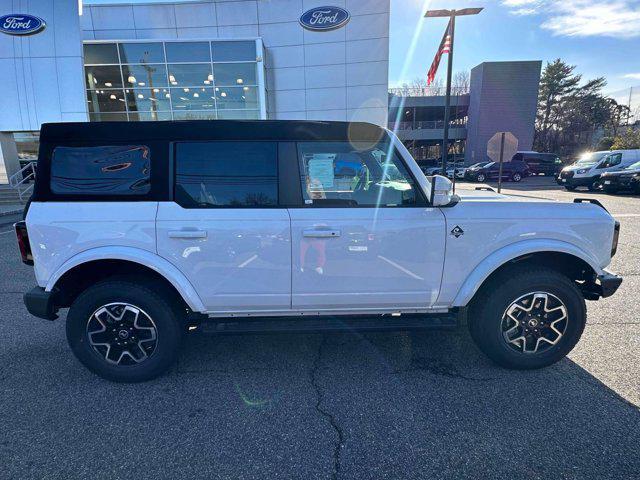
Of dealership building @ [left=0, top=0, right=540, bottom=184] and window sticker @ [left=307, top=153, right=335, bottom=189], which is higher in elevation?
dealership building @ [left=0, top=0, right=540, bottom=184]

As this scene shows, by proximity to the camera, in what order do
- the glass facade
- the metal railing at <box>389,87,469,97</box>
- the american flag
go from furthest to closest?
the metal railing at <box>389,87,469,97</box>, the glass facade, the american flag

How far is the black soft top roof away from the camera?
2.69 metres

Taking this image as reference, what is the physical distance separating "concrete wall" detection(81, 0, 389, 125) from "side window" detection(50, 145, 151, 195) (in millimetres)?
17894

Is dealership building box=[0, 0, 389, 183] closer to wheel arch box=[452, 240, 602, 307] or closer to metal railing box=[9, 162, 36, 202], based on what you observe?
metal railing box=[9, 162, 36, 202]

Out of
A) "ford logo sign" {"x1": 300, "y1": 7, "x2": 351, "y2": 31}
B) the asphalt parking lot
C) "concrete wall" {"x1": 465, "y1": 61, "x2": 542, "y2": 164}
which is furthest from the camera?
"concrete wall" {"x1": 465, "y1": 61, "x2": 542, "y2": 164}

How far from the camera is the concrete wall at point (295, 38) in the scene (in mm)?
19406

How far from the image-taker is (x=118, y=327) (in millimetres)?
2803

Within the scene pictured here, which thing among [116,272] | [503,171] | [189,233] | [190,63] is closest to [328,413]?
[189,233]

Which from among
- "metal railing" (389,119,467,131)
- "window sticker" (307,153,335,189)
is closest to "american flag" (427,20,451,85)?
"window sticker" (307,153,335,189)

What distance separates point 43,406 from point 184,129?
2293 millimetres

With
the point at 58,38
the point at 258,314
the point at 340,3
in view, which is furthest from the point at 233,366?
the point at 58,38

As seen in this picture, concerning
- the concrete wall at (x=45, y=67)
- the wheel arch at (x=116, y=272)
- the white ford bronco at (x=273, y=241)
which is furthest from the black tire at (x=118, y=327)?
the concrete wall at (x=45, y=67)

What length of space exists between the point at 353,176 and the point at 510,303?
1.62 meters

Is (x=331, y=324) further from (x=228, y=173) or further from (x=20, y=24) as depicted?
(x=20, y=24)
